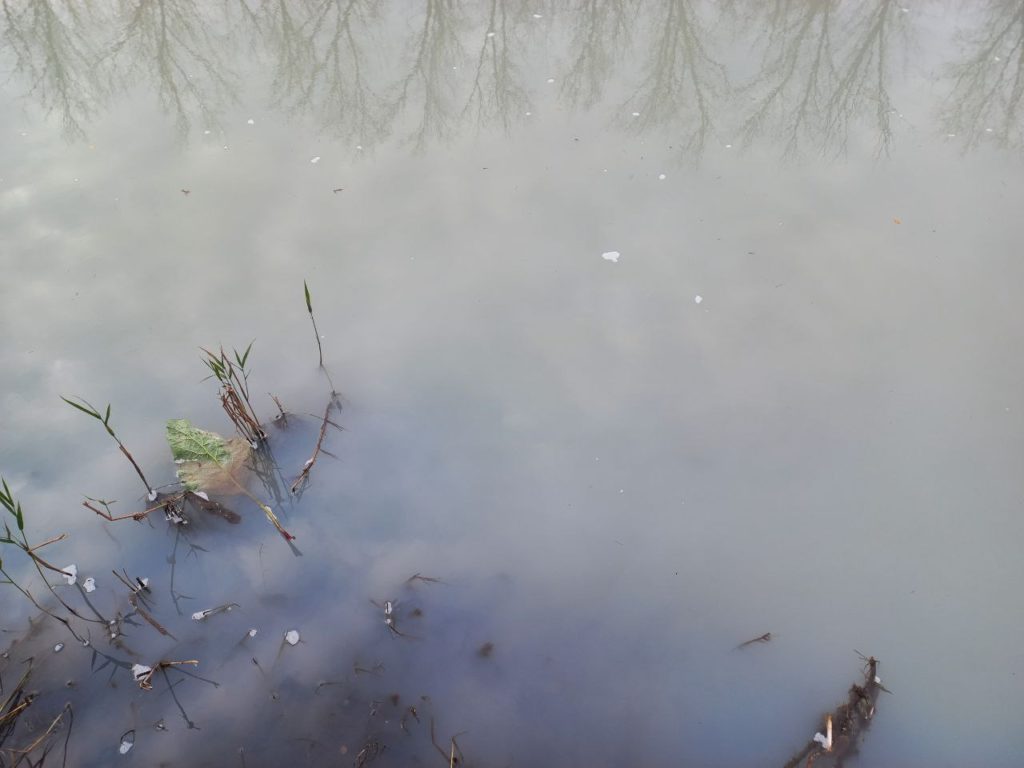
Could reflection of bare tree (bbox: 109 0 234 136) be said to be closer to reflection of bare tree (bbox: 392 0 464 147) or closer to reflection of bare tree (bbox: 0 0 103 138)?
reflection of bare tree (bbox: 0 0 103 138)

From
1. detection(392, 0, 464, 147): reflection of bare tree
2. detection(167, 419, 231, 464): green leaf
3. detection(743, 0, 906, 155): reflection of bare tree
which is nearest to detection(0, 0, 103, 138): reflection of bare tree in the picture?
detection(392, 0, 464, 147): reflection of bare tree

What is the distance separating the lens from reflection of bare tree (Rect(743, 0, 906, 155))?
3.38 metres

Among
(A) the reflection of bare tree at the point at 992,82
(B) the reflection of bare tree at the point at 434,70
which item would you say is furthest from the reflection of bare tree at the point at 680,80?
(A) the reflection of bare tree at the point at 992,82

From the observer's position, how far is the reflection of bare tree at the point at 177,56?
350cm

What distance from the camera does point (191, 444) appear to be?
7.25 ft

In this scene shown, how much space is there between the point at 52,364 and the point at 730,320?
8.10 feet

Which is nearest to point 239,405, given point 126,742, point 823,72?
point 126,742

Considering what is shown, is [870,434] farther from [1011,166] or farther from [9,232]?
[9,232]

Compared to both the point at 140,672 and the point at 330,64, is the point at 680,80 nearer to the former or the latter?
the point at 330,64

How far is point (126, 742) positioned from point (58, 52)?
11.7ft

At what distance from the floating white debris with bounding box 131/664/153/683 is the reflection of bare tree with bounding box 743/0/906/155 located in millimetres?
3174

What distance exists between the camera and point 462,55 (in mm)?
3785

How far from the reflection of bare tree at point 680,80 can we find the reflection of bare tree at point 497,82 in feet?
1.89

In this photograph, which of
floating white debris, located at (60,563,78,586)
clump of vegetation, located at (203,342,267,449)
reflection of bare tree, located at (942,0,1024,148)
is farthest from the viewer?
reflection of bare tree, located at (942,0,1024,148)
